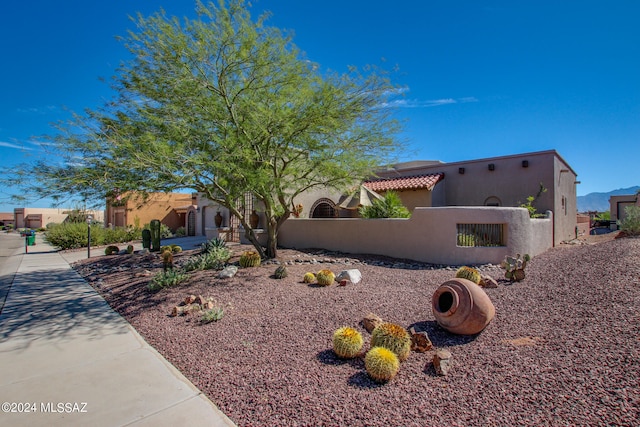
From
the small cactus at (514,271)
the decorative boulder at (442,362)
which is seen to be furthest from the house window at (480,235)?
the decorative boulder at (442,362)

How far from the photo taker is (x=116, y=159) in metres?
7.11

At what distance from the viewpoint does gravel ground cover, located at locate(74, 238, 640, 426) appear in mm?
3283

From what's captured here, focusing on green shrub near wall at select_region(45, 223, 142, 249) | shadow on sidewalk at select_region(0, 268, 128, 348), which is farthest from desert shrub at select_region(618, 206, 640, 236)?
green shrub near wall at select_region(45, 223, 142, 249)

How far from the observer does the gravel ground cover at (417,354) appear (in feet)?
10.8

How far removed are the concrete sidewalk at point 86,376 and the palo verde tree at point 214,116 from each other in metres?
2.99

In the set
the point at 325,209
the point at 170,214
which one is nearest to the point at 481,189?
the point at 325,209

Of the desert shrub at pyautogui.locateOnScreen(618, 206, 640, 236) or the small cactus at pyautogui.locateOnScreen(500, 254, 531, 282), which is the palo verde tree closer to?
the small cactus at pyautogui.locateOnScreen(500, 254, 531, 282)

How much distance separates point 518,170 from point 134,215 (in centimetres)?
3200

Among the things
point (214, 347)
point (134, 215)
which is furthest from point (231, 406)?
point (134, 215)

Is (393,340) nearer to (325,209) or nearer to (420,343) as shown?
(420,343)

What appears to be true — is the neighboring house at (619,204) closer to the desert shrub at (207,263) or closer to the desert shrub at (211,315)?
the desert shrub at (207,263)

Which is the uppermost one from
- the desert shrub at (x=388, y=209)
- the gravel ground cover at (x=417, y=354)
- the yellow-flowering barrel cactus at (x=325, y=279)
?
the desert shrub at (x=388, y=209)

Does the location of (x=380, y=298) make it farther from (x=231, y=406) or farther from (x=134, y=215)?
(x=134, y=215)

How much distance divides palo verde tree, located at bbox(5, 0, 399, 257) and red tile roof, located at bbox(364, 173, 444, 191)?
27.3 feet
